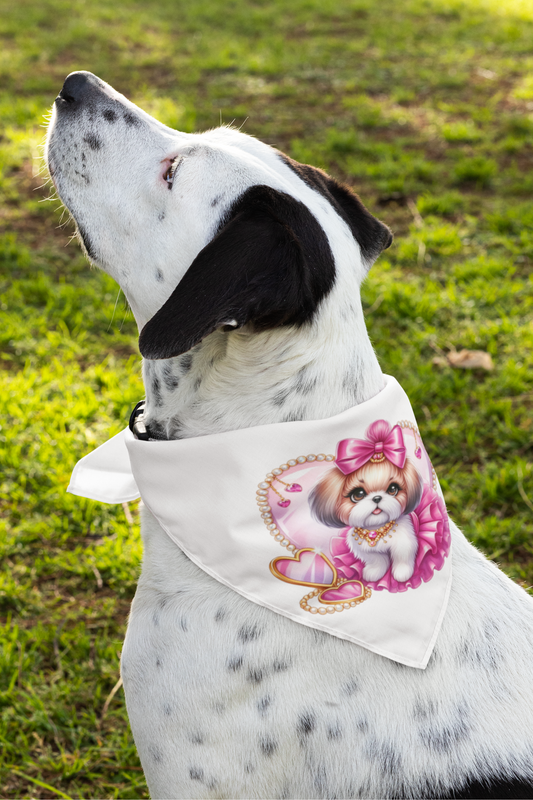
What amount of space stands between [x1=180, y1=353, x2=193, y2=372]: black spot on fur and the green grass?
0.80 m

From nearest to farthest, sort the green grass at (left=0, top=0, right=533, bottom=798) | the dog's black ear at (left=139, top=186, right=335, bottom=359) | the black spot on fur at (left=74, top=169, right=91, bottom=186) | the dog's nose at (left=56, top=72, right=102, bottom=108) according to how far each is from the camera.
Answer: the dog's black ear at (left=139, top=186, right=335, bottom=359), the black spot on fur at (left=74, top=169, right=91, bottom=186), the dog's nose at (left=56, top=72, right=102, bottom=108), the green grass at (left=0, top=0, right=533, bottom=798)

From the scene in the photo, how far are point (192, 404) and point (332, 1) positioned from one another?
37.2 ft

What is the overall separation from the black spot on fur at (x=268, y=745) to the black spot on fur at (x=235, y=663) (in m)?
0.19

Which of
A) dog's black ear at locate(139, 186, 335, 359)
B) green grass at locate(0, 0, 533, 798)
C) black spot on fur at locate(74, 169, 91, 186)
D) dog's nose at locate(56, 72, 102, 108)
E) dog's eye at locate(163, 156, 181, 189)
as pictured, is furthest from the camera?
green grass at locate(0, 0, 533, 798)

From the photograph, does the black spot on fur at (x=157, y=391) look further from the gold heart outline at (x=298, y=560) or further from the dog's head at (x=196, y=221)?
the gold heart outline at (x=298, y=560)

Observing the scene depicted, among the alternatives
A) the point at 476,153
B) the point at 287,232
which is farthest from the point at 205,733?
the point at 476,153

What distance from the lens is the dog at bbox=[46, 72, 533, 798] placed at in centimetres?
178

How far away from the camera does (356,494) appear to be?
1.99m

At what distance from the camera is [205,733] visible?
1890 millimetres

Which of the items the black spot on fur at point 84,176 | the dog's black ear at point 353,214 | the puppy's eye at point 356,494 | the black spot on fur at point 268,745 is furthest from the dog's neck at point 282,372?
the black spot on fur at point 268,745

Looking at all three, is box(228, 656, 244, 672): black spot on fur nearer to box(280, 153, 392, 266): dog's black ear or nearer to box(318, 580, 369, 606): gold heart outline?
box(318, 580, 369, 606): gold heart outline

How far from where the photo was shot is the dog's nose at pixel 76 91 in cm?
231

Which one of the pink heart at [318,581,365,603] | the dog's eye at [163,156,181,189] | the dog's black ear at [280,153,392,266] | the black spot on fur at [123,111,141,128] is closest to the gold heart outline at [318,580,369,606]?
the pink heart at [318,581,365,603]

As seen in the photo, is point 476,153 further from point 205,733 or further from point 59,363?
point 205,733
